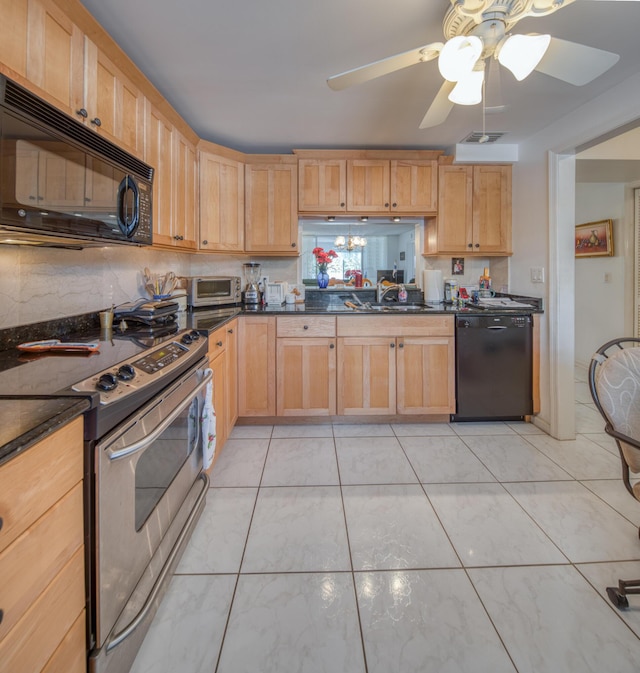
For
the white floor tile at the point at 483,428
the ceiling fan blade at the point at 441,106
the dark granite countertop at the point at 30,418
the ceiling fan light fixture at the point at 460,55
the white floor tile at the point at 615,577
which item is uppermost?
the ceiling fan blade at the point at 441,106

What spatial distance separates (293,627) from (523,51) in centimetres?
210

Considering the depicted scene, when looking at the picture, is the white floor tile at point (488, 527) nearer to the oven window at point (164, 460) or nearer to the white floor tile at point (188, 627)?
the white floor tile at point (188, 627)

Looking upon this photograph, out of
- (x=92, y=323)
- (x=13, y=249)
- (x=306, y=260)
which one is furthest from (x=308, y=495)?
(x=306, y=260)

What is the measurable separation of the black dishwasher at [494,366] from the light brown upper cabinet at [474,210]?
2.53ft

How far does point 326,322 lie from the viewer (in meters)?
2.85

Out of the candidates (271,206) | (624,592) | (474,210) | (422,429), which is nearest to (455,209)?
(474,210)

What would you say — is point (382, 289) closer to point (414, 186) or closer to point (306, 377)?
point (414, 186)

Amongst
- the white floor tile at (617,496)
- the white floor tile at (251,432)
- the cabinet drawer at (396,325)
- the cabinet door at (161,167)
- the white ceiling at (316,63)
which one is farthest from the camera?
the cabinet drawer at (396,325)

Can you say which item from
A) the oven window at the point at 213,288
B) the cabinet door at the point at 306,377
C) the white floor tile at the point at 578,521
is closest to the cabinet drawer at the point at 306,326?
the cabinet door at the point at 306,377

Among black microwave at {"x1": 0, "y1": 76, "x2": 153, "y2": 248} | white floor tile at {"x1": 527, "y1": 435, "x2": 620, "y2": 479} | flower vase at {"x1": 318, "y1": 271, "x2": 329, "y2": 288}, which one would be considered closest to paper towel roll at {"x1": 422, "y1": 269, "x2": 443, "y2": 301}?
flower vase at {"x1": 318, "y1": 271, "x2": 329, "y2": 288}

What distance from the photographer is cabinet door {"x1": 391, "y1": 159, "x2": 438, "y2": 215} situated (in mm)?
3161

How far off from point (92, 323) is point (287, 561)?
4.99ft

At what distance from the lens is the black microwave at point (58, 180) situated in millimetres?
956

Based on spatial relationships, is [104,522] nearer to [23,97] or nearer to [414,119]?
[23,97]
